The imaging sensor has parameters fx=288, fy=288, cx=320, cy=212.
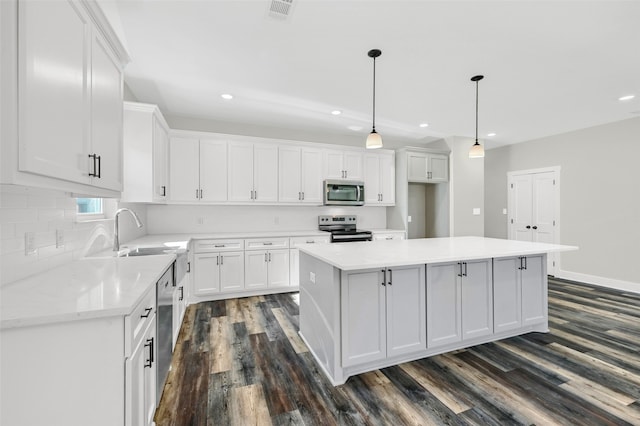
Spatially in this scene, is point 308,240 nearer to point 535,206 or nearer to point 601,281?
point 535,206

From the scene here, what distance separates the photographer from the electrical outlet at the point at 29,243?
1.58 meters

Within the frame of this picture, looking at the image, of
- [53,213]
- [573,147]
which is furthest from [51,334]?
[573,147]

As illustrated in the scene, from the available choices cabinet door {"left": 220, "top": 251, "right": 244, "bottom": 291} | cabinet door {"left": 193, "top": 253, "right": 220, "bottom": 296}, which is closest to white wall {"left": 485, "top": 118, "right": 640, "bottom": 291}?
cabinet door {"left": 220, "top": 251, "right": 244, "bottom": 291}

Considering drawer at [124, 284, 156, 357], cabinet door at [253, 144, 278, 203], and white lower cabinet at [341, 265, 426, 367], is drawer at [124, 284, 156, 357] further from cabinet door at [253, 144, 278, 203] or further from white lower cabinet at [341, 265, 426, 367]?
cabinet door at [253, 144, 278, 203]

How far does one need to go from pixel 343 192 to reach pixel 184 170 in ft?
8.06

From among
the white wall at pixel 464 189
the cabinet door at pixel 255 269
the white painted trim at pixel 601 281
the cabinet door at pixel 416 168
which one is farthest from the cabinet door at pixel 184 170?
the white painted trim at pixel 601 281

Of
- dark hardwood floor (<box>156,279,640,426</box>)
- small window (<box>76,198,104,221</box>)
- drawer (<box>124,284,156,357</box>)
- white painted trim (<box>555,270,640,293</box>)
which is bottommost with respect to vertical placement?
dark hardwood floor (<box>156,279,640,426</box>)

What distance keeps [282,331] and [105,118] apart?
7.90 feet

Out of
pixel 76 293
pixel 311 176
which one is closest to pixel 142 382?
pixel 76 293

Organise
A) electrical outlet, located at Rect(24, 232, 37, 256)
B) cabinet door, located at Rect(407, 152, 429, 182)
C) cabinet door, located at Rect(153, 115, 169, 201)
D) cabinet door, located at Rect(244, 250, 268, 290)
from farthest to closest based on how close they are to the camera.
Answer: cabinet door, located at Rect(407, 152, 429, 182) < cabinet door, located at Rect(244, 250, 268, 290) < cabinet door, located at Rect(153, 115, 169, 201) < electrical outlet, located at Rect(24, 232, 37, 256)

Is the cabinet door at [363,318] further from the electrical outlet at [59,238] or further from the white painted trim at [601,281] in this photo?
the white painted trim at [601,281]

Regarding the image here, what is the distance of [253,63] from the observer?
279 centimetres

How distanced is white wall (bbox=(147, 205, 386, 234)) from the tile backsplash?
1910mm

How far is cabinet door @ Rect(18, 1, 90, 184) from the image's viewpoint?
1.06 metres
